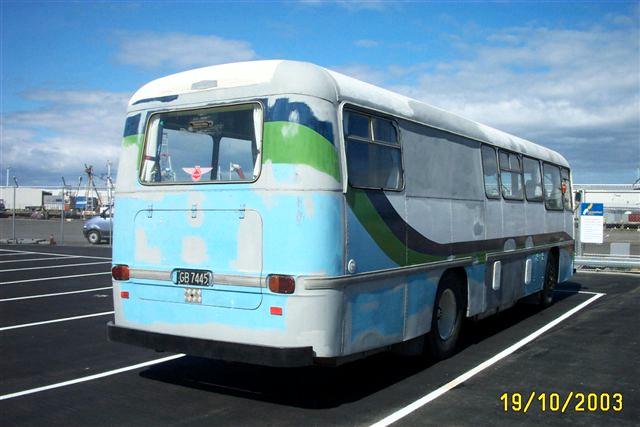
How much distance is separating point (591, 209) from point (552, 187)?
9123mm

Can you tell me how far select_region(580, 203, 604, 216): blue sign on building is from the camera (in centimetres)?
2088

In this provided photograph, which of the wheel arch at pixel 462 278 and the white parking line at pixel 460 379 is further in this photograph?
the wheel arch at pixel 462 278

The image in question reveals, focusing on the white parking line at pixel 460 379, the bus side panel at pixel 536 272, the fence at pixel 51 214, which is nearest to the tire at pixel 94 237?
the fence at pixel 51 214

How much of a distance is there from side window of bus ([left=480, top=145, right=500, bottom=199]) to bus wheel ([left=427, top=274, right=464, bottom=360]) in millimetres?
1680

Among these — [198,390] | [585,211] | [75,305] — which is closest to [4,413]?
[198,390]

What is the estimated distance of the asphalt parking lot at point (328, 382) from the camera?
230 inches

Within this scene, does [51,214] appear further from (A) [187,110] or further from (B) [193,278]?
(B) [193,278]

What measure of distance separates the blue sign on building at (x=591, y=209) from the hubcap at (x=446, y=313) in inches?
569

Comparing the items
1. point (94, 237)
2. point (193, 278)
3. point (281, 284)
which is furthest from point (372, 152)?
point (94, 237)

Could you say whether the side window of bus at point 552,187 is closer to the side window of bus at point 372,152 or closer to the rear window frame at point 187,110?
the side window of bus at point 372,152

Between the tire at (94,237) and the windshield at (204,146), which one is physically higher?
the windshield at (204,146)

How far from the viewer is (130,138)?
6895 millimetres

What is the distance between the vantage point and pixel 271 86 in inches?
235

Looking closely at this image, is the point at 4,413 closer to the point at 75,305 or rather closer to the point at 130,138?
the point at 130,138
